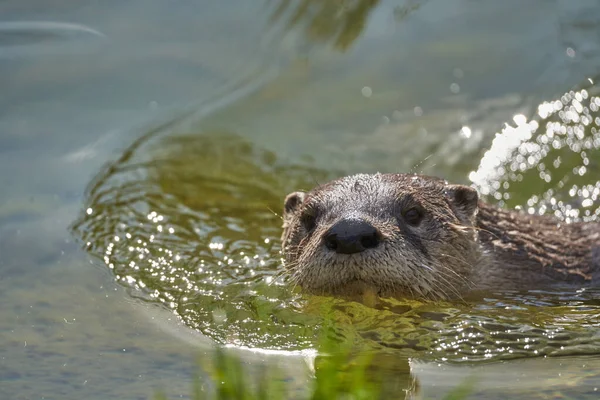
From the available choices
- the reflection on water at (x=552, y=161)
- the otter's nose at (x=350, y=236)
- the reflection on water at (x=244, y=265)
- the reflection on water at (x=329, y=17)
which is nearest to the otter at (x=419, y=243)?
the otter's nose at (x=350, y=236)

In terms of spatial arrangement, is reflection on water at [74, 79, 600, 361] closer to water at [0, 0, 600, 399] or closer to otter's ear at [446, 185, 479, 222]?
water at [0, 0, 600, 399]

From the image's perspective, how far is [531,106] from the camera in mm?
8133

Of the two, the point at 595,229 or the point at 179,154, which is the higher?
→ the point at 179,154

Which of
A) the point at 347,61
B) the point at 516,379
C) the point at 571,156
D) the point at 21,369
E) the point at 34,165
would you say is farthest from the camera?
the point at 347,61

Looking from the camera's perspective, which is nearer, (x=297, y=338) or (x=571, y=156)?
(x=297, y=338)

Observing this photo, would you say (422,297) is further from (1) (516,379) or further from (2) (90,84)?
(2) (90,84)

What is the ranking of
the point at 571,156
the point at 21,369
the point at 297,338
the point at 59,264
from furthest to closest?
1. the point at 571,156
2. the point at 59,264
3. the point at 297,338
4. the point at 21,369

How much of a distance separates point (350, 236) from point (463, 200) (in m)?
1.27

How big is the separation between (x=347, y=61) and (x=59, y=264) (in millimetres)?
3955

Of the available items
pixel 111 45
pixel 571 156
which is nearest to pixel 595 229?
pixel 571 156

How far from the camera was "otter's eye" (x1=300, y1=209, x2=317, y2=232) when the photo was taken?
4859 millimetres

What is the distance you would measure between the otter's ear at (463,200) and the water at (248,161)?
49 cm

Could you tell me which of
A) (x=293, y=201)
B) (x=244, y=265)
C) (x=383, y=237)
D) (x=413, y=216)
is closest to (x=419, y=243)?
(x=413, y=216)

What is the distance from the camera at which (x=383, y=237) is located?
4340mm
